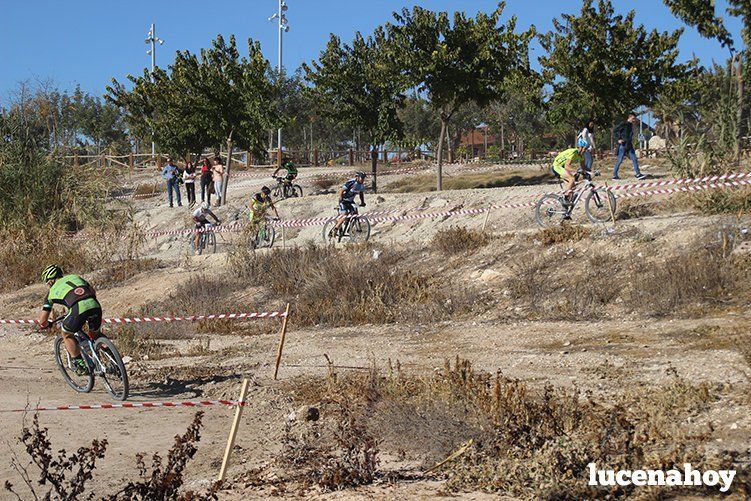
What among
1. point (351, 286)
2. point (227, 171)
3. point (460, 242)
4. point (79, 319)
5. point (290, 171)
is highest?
point (290, 171)

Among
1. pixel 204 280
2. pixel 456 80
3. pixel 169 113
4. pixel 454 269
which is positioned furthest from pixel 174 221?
pixel 454 269

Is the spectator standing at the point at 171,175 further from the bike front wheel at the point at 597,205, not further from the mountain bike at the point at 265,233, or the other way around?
the bike front wheel at the point at 597,205

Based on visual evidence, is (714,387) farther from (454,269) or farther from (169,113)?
(169,113)

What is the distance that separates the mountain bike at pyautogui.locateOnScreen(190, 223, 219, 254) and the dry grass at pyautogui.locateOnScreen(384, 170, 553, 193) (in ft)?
48.3

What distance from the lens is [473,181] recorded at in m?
37.6

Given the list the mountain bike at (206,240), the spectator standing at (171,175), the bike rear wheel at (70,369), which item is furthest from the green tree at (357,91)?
the bike rear wheel at (70,369)

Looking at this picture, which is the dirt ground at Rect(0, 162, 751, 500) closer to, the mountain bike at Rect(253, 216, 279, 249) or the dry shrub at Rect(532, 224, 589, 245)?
the dry shrub at Rect(532, 224, 589, 245)

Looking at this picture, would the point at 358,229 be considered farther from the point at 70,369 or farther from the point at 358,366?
the point at 70,369

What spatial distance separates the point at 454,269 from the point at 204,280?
5.34 metres

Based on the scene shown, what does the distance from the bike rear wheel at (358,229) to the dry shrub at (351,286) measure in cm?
152

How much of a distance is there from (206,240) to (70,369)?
38.8 feet

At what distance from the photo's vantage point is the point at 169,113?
3775 cm

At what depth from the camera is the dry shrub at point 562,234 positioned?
53.2 feet

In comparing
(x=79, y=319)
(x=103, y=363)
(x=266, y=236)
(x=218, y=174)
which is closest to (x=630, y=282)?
(x=103, y=363)
